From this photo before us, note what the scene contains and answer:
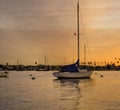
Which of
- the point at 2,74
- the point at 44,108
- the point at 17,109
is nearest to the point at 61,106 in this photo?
the point at 44,108

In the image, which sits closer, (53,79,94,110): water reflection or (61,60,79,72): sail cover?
(53,79,94,110): water reflection

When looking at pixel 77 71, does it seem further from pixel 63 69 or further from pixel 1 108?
pixel 1 108

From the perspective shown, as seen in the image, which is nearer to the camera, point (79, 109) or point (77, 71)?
point (79, 109)

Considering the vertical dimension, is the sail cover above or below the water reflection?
above

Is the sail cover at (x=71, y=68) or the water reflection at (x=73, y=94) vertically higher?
the sail cover at (x=71, y=68)

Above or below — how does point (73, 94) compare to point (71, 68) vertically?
below

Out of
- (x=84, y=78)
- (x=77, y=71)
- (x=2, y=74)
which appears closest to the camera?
(x=77, y=71)

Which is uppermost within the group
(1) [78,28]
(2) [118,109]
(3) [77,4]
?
(3) [77,4]

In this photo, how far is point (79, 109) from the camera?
33.0 m

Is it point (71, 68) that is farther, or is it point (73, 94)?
point (71, 68)

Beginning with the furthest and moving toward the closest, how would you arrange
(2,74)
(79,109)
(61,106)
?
(2,74)
(61,106)
(79,109)

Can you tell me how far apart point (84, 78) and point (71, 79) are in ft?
12.0

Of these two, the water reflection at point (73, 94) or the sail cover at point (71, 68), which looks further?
the sail cover at point (71, 68)

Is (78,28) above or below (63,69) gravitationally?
above
